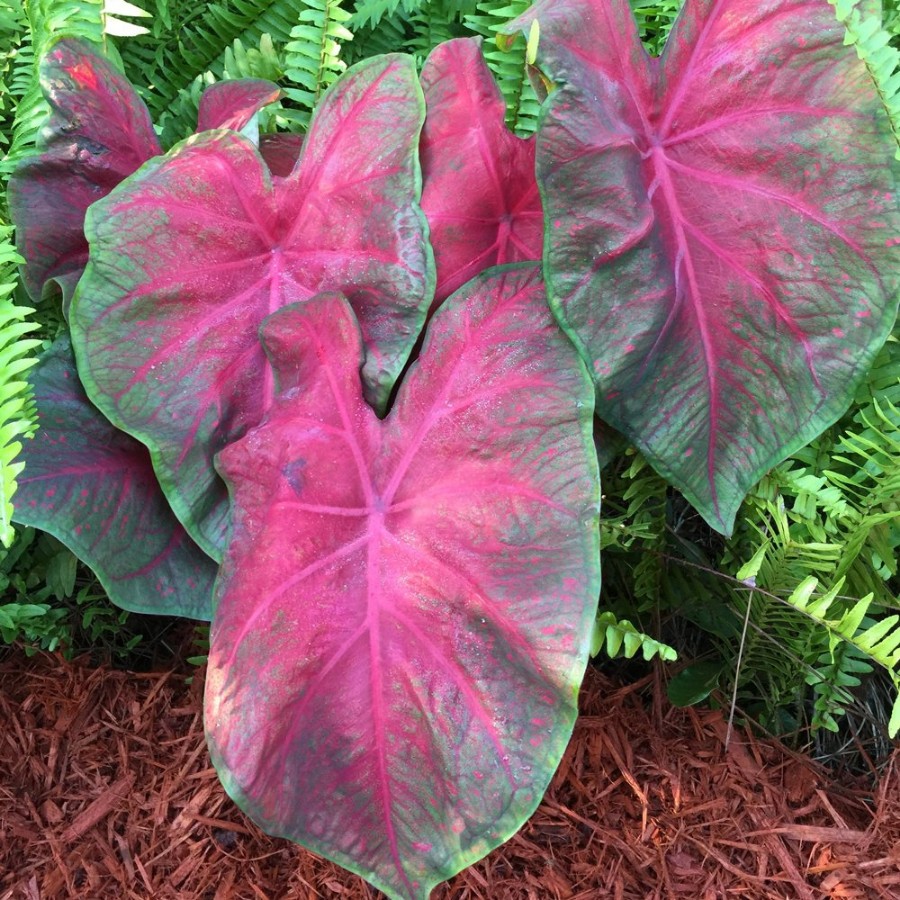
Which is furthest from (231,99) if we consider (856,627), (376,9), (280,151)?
(856,627)

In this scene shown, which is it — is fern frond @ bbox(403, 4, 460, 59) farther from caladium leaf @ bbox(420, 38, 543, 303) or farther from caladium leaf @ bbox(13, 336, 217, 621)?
caladium leaf @ bbox(13, 336, 217, 621)

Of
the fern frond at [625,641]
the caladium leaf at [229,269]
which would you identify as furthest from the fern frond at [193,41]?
the fern frond at [625,641]

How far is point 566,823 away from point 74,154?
112cm

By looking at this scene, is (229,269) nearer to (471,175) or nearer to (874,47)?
(471,175)

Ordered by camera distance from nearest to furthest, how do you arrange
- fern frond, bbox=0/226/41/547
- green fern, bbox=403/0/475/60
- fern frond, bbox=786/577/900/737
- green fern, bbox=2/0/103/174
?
1. fern frond, bbox=0/226/41/547
2. fern frond, bbox=786/577/900/737
3. green fern, bbox=2/0/103/174
4. green fern, bbox=403/0/475/60

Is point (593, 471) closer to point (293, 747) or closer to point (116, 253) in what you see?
point (293, 747)

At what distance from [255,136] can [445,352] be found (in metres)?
0.49

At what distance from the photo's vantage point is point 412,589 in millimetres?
1010

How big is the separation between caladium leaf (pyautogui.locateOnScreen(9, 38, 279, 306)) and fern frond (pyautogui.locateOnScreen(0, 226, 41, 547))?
4 cm

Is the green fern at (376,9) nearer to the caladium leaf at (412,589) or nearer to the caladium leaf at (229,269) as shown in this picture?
the caladium leaf at (229,269)

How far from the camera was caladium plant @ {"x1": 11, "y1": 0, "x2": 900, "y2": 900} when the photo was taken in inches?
38.0

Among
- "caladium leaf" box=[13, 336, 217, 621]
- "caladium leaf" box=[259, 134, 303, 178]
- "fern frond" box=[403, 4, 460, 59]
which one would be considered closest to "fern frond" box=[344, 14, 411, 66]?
"fern frond" box=[403, 4, 460, 59]

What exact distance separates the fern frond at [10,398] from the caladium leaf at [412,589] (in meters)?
0.23

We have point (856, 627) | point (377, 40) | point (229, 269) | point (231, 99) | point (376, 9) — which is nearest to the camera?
point (856, 627)
